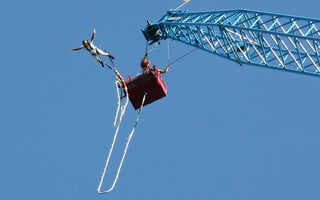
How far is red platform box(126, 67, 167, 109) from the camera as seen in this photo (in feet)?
263

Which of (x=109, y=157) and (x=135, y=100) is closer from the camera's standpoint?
(x=109, y=157)

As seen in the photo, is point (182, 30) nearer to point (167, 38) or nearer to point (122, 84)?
point (167, 38)

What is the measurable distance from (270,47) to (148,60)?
25.1 ft

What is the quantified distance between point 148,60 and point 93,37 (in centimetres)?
588

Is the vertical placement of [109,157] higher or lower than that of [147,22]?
lower

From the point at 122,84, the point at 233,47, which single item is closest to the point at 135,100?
the point at 122,84

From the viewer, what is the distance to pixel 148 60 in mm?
81938

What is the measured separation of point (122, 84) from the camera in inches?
3162

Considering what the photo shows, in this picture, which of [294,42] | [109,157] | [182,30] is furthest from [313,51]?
[109,157]

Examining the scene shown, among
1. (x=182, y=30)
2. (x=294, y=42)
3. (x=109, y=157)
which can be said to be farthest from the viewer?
(x=182, y=30)

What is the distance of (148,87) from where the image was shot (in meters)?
80.2

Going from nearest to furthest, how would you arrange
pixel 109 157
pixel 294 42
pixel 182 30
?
pixel 109 157, pixel 294 42, pixel 182 30

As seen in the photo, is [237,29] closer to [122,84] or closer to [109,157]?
[122,84]

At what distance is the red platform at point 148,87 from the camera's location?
80125 millimetres
